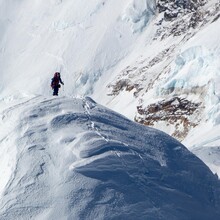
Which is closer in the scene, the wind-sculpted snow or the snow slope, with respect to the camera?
the wind-sculpted snow

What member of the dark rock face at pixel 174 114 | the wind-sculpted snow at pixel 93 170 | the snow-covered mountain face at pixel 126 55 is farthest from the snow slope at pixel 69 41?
the wind-sculpted snow at pixel 93 170

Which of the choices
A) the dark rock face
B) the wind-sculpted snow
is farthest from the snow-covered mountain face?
the wind-sculpted snow

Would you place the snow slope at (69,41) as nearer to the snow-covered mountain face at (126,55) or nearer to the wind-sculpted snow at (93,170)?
the snow-covered mountain face at (126,55)

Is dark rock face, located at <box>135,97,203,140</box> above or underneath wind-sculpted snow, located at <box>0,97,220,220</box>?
above

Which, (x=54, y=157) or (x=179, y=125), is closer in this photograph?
(x=54, y=157)

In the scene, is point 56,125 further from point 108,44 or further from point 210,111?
point 108,44

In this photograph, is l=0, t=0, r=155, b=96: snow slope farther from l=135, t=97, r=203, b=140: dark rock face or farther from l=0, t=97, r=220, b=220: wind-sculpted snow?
l=0, t=97, r=220, b=220: wind-sculpted snow

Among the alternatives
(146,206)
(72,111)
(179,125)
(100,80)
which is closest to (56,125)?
(72,111)

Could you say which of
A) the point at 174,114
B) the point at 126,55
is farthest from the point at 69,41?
the point at 174,114
